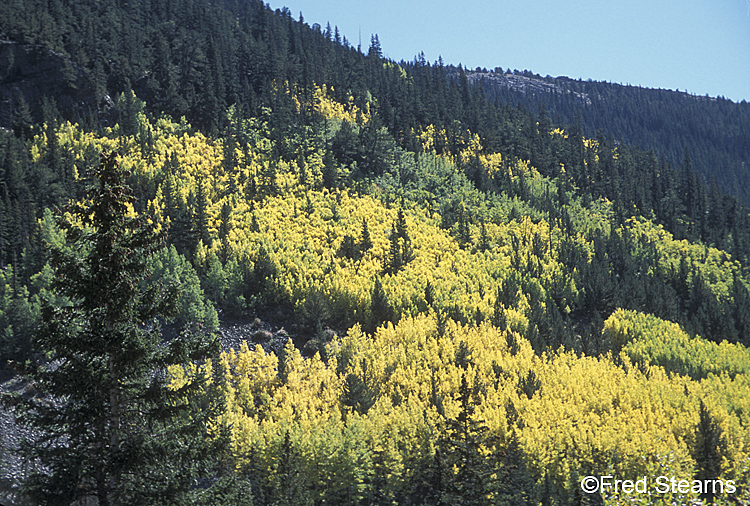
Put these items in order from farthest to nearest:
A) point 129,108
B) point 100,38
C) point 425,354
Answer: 1. point 100,38
2. point 129,108
3. point 425,354

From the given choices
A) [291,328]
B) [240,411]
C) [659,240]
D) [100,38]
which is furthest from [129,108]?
[659,240]

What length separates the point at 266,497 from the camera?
4738cm

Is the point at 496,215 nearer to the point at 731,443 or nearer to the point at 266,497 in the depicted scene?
the point at 731,443

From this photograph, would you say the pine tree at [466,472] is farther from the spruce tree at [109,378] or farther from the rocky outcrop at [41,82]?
the rocky outcrop at [41,82]

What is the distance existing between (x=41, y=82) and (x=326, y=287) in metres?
64.0

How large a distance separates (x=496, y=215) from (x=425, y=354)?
47.4 m

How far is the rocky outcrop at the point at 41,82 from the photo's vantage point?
95.2m

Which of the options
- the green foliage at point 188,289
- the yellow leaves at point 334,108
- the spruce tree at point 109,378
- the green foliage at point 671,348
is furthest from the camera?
the yellow leaves at point 334,108

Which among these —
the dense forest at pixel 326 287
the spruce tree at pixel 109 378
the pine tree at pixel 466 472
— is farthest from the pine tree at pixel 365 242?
the spruce tree at pixel 109 378

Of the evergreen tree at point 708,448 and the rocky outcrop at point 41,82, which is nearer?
the evergreen tree at point 708,448

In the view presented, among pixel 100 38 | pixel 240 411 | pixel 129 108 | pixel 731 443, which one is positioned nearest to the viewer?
pixel 240 411

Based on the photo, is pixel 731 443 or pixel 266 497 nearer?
pixel 266 497

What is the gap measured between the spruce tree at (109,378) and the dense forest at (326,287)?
0.20ft

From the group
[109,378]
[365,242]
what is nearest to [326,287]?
[365,242]
